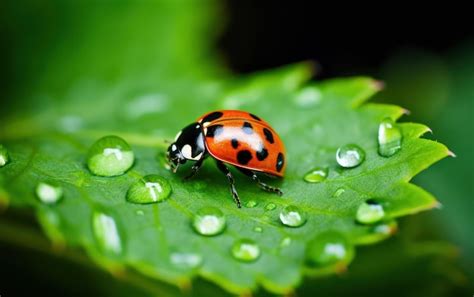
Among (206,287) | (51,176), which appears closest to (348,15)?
(206,287)

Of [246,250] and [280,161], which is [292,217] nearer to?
[246,250]

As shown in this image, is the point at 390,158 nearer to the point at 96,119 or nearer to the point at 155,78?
the point at 96,119

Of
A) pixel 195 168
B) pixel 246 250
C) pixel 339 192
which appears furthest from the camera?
pixel 195 168

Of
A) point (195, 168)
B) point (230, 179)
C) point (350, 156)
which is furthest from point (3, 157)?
point (350, 156)

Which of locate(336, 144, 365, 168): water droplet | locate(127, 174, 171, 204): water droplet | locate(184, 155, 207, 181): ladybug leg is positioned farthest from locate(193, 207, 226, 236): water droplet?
locate(336, 144, 365, 168): water droplet

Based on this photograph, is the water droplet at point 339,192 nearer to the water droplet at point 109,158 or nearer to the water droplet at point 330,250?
the water droplet at point 330,250

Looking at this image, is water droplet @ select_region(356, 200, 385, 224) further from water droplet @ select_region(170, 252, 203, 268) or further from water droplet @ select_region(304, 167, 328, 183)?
water droplet @ select_region(170, 252, 203, 268)

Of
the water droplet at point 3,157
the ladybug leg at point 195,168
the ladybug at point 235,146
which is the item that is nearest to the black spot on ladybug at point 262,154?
the ladybug at point 235,146
